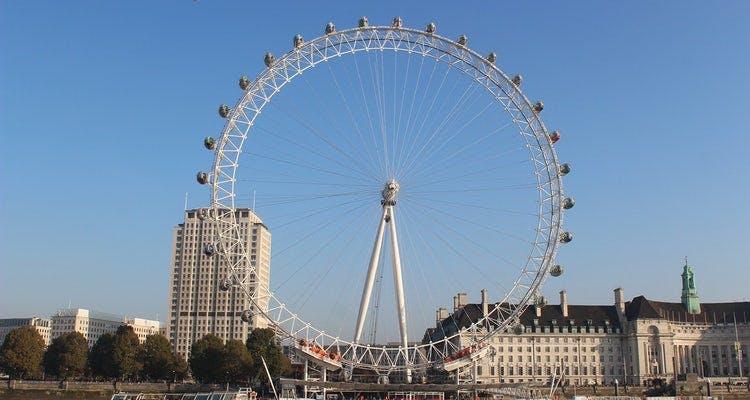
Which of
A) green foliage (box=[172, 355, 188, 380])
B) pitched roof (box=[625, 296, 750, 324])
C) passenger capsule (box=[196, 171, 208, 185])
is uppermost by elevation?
passenger capsule (box=[196, 171, 208, 185])

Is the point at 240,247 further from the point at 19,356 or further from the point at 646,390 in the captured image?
the point at 646,390

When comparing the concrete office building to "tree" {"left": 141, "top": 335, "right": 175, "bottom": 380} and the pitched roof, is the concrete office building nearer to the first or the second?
the pitched roof

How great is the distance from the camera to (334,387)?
80.5 m

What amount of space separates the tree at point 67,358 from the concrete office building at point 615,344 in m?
62.8

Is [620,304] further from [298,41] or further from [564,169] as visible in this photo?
[298,41]

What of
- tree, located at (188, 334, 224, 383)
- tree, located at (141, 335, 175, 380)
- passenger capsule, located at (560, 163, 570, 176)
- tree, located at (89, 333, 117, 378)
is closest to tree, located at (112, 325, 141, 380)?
tree, located at (89, 333, 117, 378)

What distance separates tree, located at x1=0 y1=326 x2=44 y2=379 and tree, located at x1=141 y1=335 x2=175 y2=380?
53.5ft

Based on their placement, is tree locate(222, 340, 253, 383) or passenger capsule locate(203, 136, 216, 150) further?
tree locate(222, 340, 253, 383)

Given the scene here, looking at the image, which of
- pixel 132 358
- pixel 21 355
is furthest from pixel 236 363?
pixel 21 355

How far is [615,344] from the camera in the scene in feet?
495

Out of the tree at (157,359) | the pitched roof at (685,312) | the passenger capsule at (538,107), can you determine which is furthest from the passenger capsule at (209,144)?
the pitched roof at (685,312)

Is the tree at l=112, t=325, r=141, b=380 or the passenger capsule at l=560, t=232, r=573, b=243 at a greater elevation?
the passenger capsule at l=560, t=232, r=573, b=243

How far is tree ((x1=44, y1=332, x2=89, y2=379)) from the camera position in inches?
4815

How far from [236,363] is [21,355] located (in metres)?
33.2
